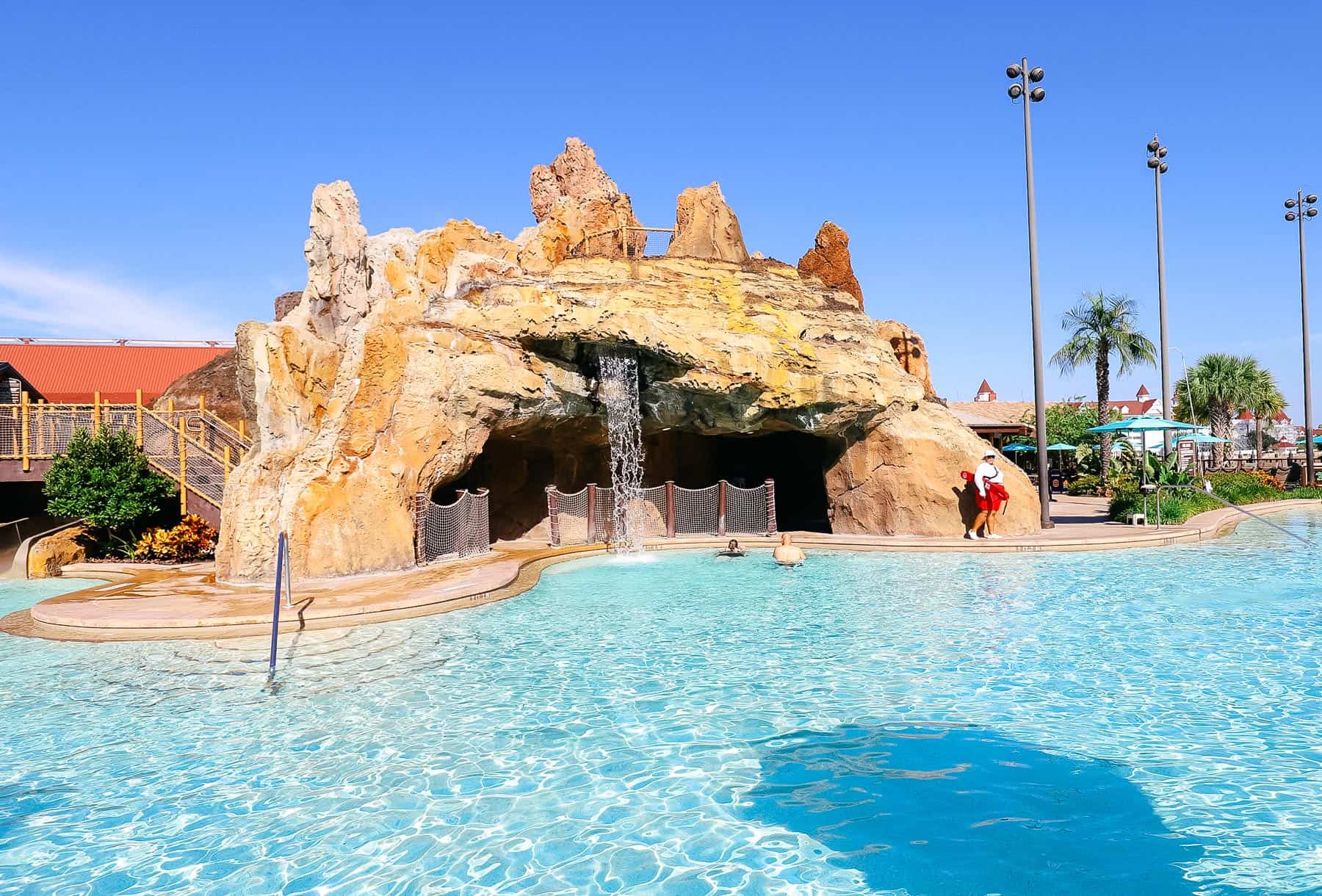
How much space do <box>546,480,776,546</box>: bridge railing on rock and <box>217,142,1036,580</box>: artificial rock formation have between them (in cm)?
110

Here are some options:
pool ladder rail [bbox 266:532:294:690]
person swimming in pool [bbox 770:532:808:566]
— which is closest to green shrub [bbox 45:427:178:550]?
pool ladder rail [bbox 266:532:294:690]

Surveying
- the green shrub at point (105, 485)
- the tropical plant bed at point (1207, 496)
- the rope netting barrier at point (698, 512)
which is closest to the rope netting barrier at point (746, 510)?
the rope netting barrier at point (698, 512)

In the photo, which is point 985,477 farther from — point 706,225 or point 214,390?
point 214,390

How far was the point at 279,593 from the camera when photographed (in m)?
9.17

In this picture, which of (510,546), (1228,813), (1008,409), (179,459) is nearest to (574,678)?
(1228,813)

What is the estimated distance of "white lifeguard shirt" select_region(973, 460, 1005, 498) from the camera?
1842 centimetres

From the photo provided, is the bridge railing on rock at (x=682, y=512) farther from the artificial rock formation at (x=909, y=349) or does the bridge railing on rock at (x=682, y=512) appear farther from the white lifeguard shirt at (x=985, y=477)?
the artificial rock formation at (x=909, y=349)

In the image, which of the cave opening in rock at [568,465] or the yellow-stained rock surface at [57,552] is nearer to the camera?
the yellow-stained rock surface at [57,552]

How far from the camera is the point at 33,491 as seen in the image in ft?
65.7

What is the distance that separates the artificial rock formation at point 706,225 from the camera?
23594 millimetres

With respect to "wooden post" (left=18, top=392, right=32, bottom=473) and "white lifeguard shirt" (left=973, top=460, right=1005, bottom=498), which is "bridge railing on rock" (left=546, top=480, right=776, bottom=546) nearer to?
"white lifeguard shirt" (left=973, top=460, right=1005, bottom=498)

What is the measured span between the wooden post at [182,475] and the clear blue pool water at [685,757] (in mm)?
7618

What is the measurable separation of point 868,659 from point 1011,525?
1175cm

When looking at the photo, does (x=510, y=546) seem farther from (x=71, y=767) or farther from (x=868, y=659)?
(x=71, y=767)
